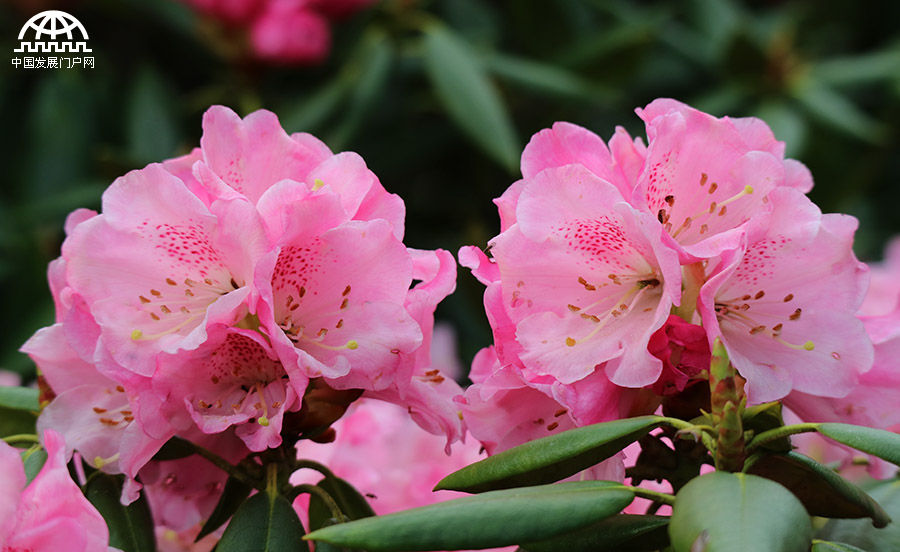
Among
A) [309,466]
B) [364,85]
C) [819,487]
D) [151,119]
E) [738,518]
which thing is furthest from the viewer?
[151,119]

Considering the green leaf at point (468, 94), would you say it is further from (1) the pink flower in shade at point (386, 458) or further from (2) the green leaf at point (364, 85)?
(1) the pink flower in shade at point (386, 458)

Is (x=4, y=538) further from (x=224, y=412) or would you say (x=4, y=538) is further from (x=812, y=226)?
(x=812, y=226)

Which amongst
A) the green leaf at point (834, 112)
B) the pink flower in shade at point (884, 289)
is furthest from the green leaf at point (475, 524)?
the green leaf at point (834, 112)

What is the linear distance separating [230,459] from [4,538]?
0.15m

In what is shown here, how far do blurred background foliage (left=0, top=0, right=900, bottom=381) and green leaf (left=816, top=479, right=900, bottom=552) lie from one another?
2.98ft

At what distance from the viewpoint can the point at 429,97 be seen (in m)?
1.82

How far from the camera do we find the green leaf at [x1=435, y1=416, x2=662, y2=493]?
541mm

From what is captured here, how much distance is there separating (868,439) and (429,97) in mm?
1368

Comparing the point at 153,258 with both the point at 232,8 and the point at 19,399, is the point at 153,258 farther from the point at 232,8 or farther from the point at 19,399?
the point at 232,8

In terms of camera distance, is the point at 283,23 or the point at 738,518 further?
the point at 283,23

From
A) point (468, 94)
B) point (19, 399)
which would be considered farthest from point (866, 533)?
point (468, 94)

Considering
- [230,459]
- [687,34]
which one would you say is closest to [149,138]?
[687,34]

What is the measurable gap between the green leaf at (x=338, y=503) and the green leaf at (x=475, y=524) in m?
0.21

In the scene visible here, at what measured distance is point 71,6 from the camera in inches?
72.3
